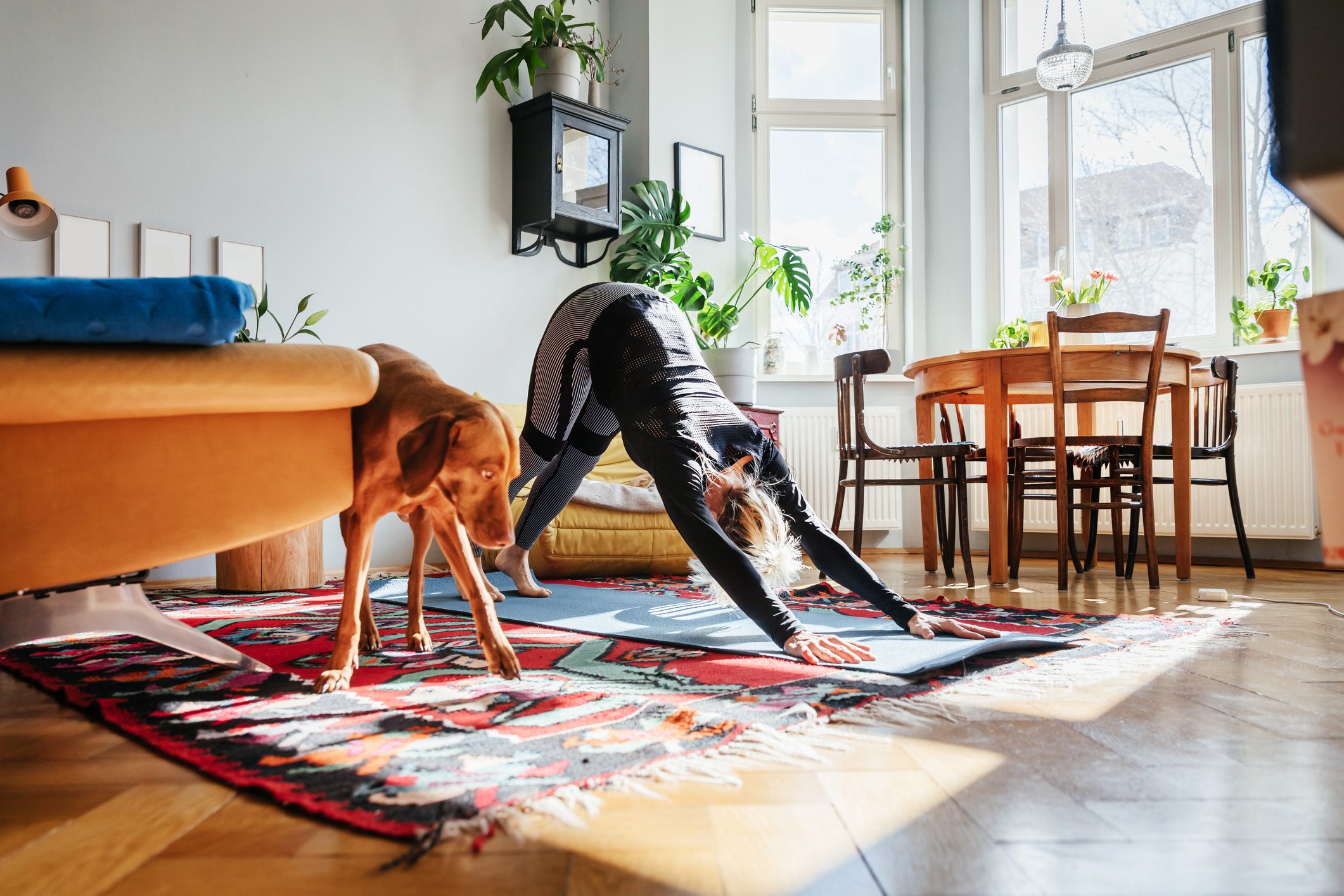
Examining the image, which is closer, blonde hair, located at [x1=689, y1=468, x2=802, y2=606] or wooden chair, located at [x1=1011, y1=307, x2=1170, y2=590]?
blonde hair, located at [x1=689, y1=468, x2=802, y2=606]

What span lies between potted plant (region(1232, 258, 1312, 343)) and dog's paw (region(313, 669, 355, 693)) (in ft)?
13.9

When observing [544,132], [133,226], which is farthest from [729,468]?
[544,132]

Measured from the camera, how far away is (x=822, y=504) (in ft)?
15.9

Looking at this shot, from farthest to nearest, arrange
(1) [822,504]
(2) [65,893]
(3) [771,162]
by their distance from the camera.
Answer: (3) [771,162] → (1) [822,504] → (2) [65,893]

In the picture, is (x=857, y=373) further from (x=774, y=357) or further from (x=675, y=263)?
(x=774, y=357)

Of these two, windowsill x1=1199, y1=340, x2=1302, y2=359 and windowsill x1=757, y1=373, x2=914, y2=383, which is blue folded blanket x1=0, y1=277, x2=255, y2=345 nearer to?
windowsill x1=757, y1=373, x2=914, y2=383

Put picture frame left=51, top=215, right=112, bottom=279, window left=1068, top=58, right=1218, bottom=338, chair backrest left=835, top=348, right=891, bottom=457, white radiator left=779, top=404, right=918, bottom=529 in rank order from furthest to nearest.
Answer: white radiator left=779, top=404, right=918, bottom=529 → window left=1068, top=58, right=1218, bottom=338 → chair backrest left=835, top=348, right=891, bottom=457 → picture frame left=51, top=215, right=112, bottom=279

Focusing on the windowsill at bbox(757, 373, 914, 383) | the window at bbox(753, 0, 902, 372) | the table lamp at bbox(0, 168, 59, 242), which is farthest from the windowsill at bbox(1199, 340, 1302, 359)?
the table lamp at bbox(0, 168, 59, 242)

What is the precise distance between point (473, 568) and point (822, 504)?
143 inches

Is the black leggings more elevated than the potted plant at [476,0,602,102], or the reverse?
the potted plant at [476,0,602,102]

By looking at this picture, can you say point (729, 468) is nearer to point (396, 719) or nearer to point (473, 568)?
point (473, 568)

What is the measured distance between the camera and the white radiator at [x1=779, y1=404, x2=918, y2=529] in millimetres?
4832

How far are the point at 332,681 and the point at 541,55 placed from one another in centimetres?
348

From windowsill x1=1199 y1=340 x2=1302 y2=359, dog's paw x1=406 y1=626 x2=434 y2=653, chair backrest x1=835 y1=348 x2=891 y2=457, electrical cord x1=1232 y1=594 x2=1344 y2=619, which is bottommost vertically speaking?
electrical cord x1=1232 y1=594 x2=1344 y2=619
